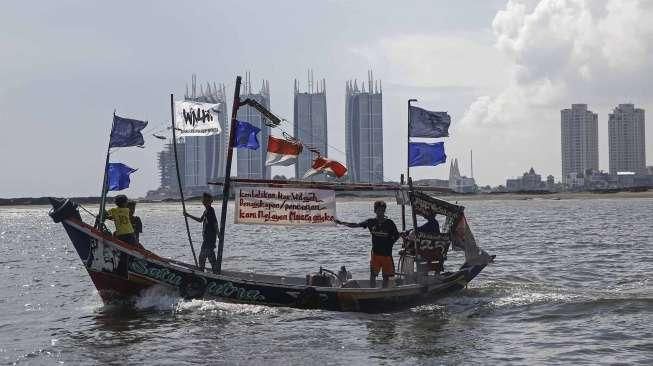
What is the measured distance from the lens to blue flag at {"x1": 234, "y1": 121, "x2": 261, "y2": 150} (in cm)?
1897

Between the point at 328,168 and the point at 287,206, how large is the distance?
1298 millimetres

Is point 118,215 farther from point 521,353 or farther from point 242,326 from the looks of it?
point 521,353

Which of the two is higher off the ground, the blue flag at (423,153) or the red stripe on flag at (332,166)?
the blue flag at (423,153)

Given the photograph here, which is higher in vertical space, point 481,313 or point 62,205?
point 62,205

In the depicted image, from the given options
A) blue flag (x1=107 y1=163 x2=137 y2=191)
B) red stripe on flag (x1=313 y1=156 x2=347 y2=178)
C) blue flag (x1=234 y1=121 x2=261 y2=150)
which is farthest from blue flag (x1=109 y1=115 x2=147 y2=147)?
red stripe on flag (x1=313 y1=156 x2=347 y2=178)

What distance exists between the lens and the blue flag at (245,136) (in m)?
19.0

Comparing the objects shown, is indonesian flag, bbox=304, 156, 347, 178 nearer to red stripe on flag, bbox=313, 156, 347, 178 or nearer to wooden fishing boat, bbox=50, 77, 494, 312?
red stripe on flag, bbox=313, 156, 347, 178

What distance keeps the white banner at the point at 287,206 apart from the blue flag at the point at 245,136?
108cm

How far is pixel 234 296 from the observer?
18.8 metres

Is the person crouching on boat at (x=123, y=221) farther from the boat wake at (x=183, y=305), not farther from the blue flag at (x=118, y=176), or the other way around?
the boat wake at (x=183, y=305)

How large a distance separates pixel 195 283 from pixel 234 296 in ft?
3.07

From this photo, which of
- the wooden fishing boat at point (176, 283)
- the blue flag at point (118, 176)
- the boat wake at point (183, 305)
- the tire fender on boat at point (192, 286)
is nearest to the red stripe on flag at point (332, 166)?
the wooden fishing boat at point (176, 283)

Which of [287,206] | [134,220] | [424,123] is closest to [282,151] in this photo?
[287,206]

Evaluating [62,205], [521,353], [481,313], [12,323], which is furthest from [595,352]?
[12,323]
